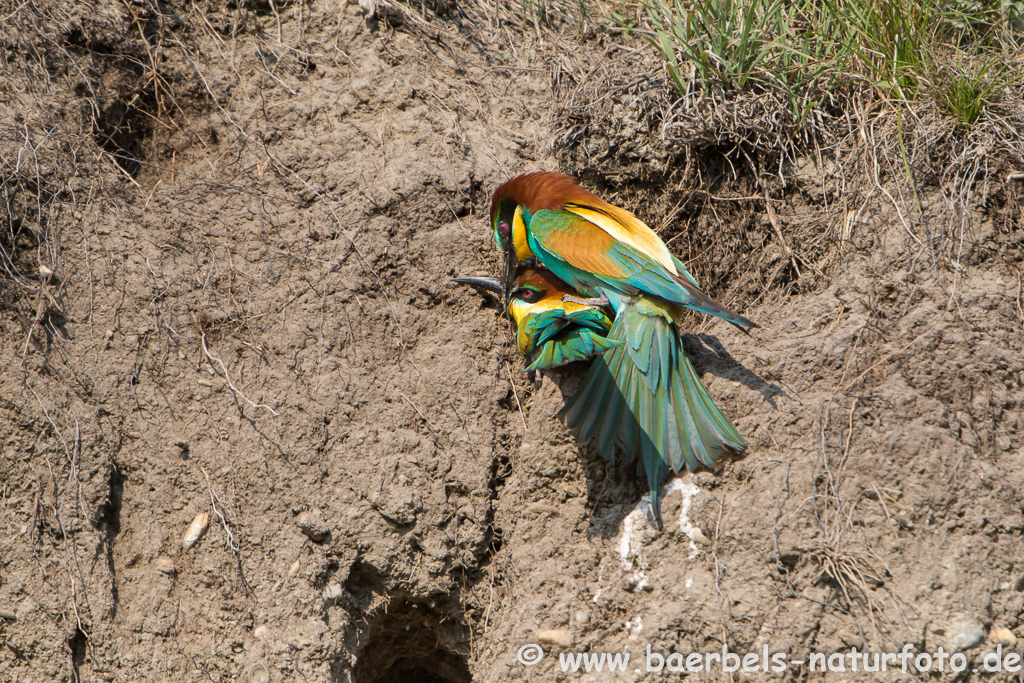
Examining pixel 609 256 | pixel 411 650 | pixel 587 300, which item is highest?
pixel 609 256

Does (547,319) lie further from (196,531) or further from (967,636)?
(967,636)

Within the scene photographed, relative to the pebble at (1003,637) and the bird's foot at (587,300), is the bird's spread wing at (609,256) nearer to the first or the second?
the bird's foot at (587,300)

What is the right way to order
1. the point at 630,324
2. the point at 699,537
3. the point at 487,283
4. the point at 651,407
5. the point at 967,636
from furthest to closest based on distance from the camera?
the point at 487,283, the point at 630,324, the point at 651,407, the point at 699,537, the point at 967,636

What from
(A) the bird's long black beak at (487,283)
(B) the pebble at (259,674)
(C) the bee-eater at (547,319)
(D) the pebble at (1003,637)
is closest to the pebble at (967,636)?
(D) the pebble at (1003,637)

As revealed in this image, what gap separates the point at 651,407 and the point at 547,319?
424 mm

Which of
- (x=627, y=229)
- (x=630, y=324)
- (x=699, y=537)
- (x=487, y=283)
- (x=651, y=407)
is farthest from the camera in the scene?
(x=487, y=283)

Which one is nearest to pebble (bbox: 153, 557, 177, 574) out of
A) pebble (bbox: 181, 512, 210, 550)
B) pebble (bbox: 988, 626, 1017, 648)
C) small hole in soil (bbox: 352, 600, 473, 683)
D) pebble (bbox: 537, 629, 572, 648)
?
pebble (bbox: 181, 512, 210, 550)

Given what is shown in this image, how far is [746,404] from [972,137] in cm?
119

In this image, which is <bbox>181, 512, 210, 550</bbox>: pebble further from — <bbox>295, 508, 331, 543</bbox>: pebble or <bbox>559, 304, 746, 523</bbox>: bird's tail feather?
<bbox>559, 304, 746, 523</bbox>: bird's tail feather

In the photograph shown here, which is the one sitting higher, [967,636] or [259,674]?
[967,636]

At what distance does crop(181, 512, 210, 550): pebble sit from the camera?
2.34 metres

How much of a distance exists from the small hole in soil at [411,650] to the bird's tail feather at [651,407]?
2.63ft

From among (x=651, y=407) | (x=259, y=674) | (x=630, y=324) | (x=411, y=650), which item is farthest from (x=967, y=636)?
(x=259, y=674)

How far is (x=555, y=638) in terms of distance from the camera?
2.25 metres
